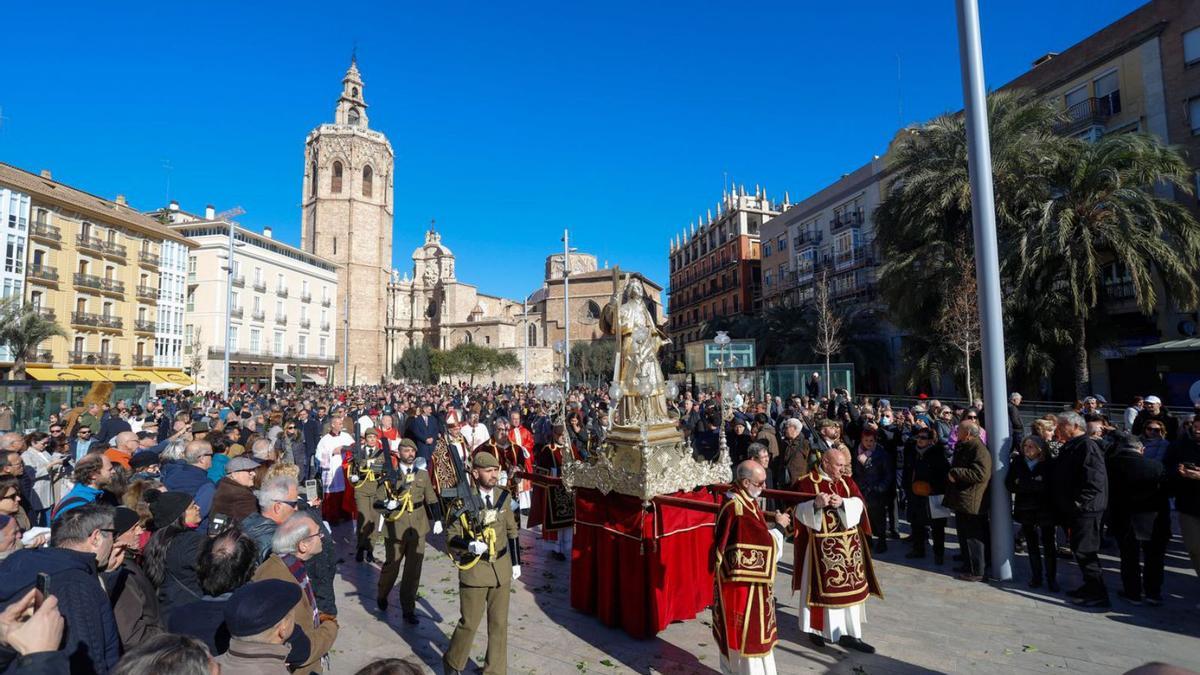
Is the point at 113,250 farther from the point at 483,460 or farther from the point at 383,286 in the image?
the point at 483,460

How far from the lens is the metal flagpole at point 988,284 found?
644 centimetres

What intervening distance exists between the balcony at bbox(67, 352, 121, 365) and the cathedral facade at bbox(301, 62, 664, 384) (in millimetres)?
23701

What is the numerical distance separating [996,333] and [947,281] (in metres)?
16.3

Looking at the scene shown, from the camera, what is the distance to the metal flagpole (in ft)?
21.1

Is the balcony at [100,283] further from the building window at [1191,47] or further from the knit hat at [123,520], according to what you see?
the building window at [1191,47]

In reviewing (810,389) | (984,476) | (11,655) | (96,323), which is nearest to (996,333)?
(984,476)

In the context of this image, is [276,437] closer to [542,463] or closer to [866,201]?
[542,463]

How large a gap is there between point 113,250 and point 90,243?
4.29ft

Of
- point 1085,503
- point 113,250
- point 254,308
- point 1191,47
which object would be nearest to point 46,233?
point 113,250

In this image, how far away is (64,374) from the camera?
92.3 feet

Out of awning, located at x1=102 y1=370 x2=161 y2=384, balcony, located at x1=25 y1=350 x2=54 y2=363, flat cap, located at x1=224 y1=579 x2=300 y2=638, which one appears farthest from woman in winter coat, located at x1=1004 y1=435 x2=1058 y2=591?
awning, located at x1=102 y1=370 x2=161 y2=384

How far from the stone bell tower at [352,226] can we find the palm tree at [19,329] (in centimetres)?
3772

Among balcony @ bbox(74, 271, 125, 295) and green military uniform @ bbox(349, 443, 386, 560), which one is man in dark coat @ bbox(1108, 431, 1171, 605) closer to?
green military uniform @ bbox(349, 443, 386, 560)

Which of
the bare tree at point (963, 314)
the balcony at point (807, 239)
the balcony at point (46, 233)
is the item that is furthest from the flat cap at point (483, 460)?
the balcony at point (807, 239)
